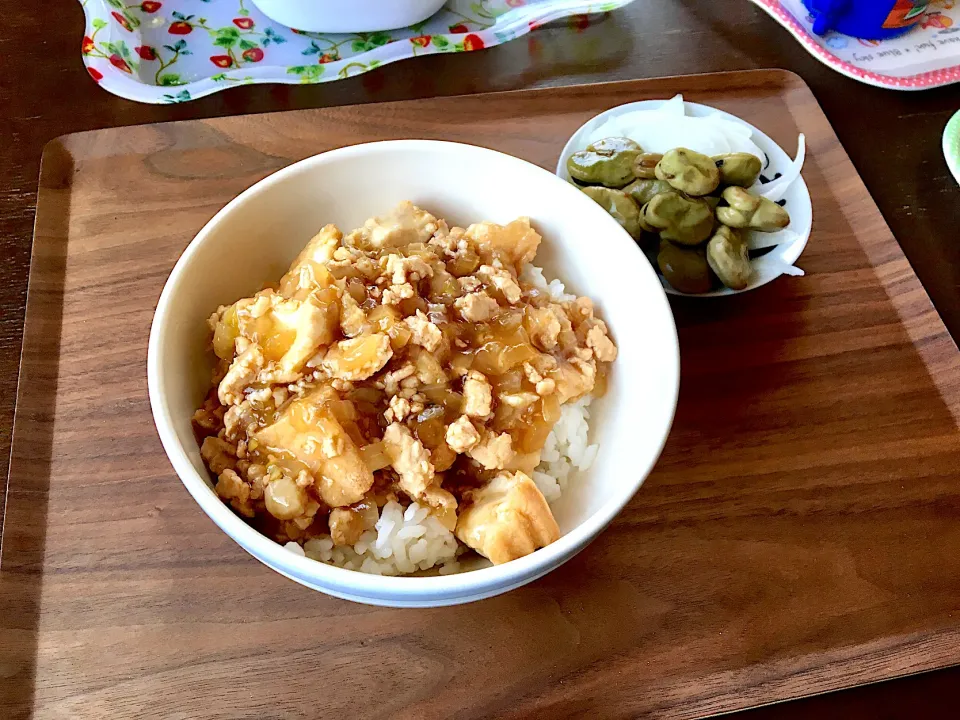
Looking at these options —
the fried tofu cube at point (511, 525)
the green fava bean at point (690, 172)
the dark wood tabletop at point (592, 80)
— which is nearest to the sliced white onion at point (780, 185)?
the green fava bean at point (690, 172)

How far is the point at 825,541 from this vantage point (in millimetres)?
1180

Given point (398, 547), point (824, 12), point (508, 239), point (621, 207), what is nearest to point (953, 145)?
point (824, 12)

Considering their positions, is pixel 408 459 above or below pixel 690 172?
below

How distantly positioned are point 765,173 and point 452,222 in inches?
28.0

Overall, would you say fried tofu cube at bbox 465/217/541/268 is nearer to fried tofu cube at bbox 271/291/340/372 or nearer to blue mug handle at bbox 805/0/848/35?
fried tofu cube at bbox 271/291/340/372

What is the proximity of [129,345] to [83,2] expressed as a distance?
1.24 meters

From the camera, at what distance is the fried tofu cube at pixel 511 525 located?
0.93m

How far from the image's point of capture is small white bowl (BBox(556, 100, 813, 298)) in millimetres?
1399

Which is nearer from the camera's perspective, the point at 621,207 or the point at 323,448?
the point at 323,448

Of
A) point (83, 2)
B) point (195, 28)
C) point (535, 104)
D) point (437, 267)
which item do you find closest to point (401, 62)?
point (535, 104)

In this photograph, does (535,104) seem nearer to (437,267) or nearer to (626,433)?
(437,267)

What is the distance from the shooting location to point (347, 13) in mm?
2018

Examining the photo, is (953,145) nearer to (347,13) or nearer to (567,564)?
(567,564)

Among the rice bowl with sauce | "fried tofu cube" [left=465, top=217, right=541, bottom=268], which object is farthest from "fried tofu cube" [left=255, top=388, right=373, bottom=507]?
"fried tofu cube" [left=465, top=217, right=541, bottom=268]
